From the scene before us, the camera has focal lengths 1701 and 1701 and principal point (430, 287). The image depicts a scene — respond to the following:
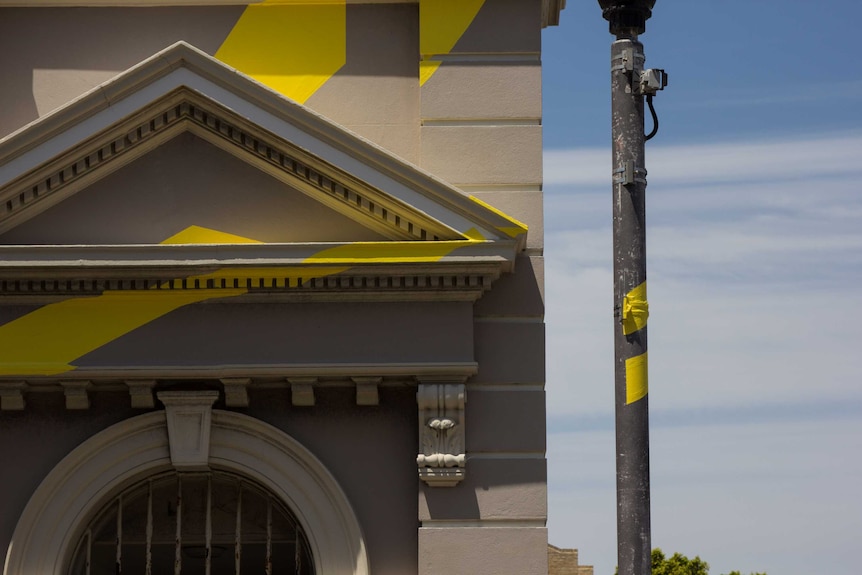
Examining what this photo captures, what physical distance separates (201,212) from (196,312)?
2.92 ft

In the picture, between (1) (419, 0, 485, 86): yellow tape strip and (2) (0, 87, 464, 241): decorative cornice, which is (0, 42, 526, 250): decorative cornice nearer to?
(2) (0, 87, 464, 241): decorative cornice

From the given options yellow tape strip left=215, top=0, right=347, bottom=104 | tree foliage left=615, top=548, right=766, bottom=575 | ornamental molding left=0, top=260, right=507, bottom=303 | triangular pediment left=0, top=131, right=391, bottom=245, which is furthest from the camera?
tree foliage left=615, top=548, right=766, bottom=575

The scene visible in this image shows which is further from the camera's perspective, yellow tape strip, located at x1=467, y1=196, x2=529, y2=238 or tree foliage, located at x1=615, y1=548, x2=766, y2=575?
tree foliage, located at x1=615, y1=548, x2=766, y2=575

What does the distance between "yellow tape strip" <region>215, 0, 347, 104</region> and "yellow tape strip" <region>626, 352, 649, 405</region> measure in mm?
5708

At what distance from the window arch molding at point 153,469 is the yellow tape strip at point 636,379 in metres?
4.12

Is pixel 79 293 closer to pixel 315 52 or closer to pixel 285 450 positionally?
pixel 285 450

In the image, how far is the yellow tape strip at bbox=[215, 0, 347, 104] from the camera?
15.2 metres

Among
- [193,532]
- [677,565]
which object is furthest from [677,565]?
[193,532]

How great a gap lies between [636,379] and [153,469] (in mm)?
5276

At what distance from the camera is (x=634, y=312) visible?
10445 millimetres

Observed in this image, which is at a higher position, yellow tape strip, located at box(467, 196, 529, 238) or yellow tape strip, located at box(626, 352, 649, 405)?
yellow tape strip, located at box(467, 196, 529, 238)

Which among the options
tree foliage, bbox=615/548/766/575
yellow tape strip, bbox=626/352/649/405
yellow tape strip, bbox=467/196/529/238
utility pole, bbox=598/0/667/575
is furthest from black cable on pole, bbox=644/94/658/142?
tree foliage, bbox=615/548/766/575

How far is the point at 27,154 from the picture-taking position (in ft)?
45.8

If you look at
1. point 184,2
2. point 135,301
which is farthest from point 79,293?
point 184,2
